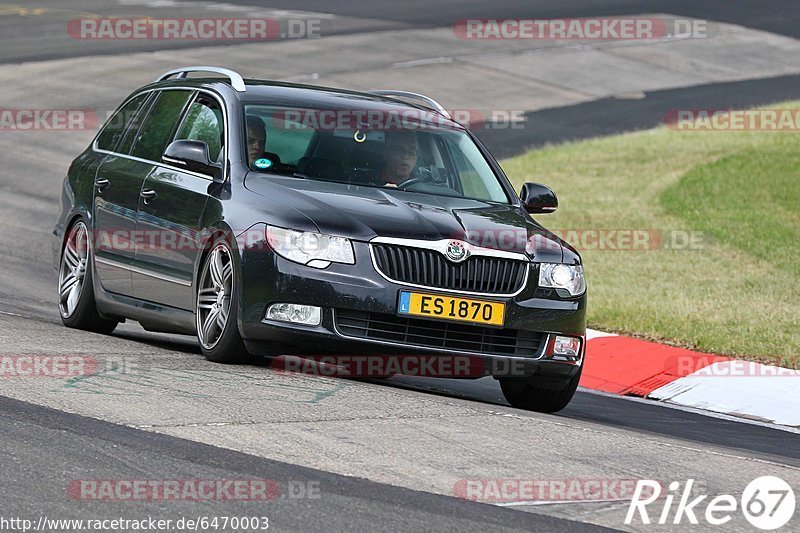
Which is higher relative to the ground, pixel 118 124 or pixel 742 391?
pixel 118 124

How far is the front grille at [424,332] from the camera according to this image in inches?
324

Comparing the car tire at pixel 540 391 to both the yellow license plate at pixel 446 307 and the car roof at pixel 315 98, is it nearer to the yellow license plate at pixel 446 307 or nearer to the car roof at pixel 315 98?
the yellow license plate at pixel 446 307

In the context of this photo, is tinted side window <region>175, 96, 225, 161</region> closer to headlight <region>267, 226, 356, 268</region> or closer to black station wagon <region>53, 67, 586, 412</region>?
black station wagon <region>53, 67, 586, 412</region>

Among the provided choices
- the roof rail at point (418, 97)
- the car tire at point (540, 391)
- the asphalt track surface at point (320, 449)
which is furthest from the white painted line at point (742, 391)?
the roof rail at point (418, 97)

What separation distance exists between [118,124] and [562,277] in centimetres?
370

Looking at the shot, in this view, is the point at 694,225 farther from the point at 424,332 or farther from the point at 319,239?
the point at 319,239

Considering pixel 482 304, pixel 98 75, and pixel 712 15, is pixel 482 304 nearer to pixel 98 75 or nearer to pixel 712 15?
pixel 98 75

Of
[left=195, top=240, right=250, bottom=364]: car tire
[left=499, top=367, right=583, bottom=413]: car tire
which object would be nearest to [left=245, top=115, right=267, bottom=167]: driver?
[left=195, top=240, right=250, bottom=364]: car tire

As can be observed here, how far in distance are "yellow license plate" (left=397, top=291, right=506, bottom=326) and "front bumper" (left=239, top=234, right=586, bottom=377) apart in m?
0.04

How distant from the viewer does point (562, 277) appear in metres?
8.68

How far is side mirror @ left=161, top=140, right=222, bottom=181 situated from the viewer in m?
9.05

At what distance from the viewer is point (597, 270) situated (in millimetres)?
15516

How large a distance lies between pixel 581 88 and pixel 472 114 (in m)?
3.75

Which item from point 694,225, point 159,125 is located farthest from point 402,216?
point 694,225
